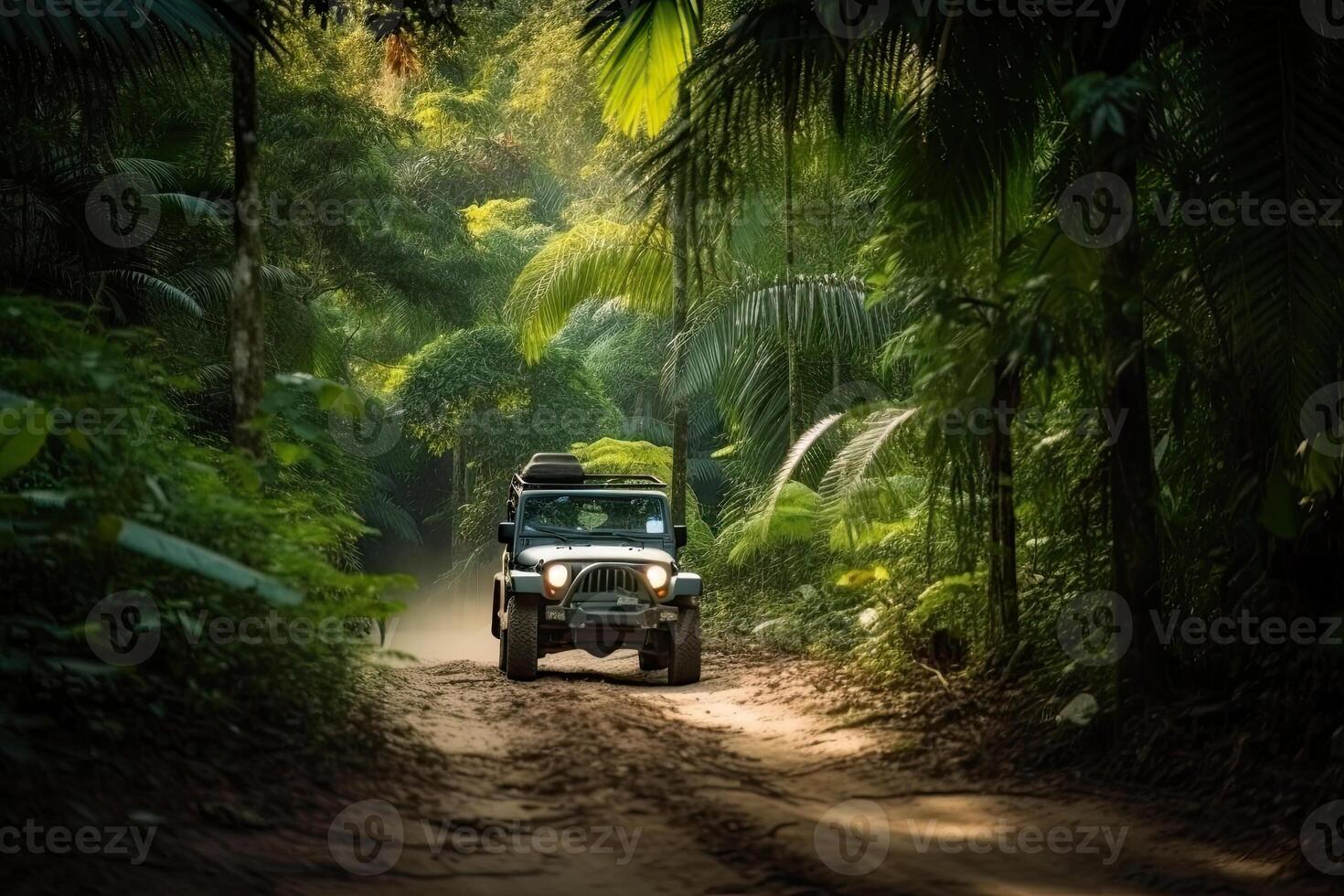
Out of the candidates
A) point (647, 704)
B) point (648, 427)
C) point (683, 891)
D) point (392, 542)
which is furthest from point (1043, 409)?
point (392, 542)

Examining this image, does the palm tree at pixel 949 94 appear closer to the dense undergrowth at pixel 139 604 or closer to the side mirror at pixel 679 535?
the dense undergrowth at pixel 139 604

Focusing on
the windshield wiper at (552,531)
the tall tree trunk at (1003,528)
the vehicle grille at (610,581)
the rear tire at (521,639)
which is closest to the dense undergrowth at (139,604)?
the rear tire at (521,639)

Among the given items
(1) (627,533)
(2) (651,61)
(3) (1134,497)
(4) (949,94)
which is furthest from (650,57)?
(1) (627,533)

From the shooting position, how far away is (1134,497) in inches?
286

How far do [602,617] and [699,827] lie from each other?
468 cm

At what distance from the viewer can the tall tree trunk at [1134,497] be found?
7.17 metres

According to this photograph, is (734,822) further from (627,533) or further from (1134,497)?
(627,533)

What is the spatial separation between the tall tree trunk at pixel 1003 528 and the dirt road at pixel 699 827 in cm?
110

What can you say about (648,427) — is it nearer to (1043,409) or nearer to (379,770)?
(1043,409)

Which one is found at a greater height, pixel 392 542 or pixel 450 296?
pixel 450 296

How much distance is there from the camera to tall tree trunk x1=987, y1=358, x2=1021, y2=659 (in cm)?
866

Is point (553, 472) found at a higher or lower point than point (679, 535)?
higher

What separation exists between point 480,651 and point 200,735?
13.4 m

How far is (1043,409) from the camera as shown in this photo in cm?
863
